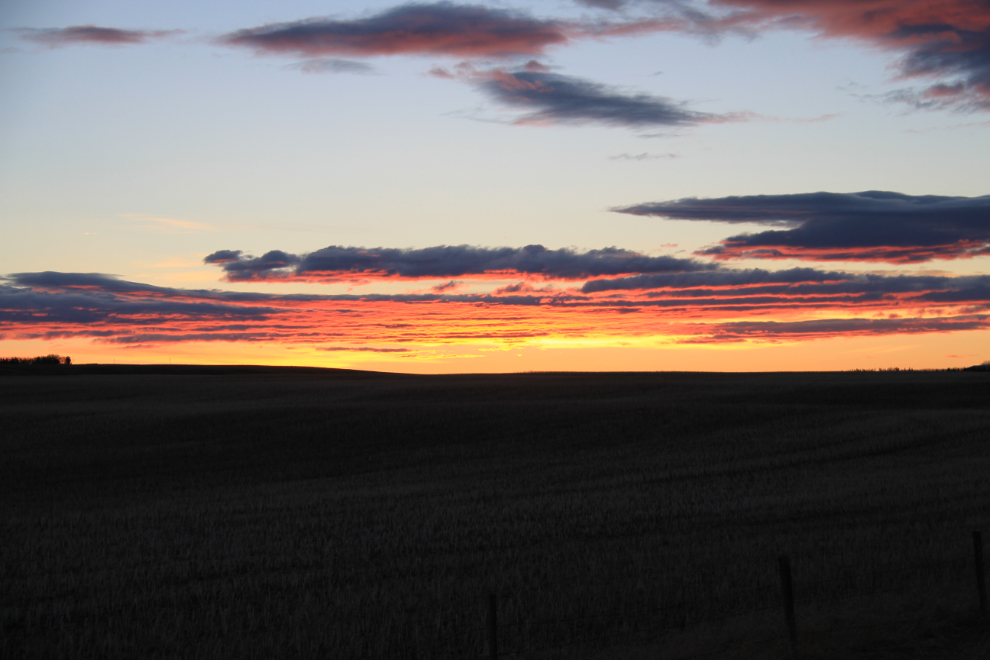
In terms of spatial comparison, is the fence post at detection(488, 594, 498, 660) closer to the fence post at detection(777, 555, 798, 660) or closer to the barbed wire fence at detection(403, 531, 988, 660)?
the barbed wire fence at detection(403, 531, 988, 660)

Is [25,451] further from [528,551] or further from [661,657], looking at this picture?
[661,657]

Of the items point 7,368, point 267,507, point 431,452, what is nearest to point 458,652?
point 267,507

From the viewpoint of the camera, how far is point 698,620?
11.4 meters

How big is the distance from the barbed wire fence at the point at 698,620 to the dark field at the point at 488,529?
67 mm

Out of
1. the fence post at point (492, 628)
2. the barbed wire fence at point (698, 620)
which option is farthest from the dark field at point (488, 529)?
the fence post at point (492, 628)

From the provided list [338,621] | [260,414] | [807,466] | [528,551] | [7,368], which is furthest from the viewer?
[7,368]

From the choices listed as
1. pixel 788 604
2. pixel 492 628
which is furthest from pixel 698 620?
pixel 492 628

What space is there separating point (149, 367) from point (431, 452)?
318 feet

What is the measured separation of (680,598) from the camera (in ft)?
40.7

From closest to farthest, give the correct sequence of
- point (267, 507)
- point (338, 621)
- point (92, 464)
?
point (338, 621) → point (267, 507) → point (92, 464)

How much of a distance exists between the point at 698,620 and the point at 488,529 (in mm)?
8154

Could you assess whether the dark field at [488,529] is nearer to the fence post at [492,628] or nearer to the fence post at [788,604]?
the fence post at [788,604]

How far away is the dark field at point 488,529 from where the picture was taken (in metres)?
10.9

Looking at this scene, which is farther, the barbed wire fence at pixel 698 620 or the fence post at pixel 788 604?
the barbed wire fence at pixel 698 620
